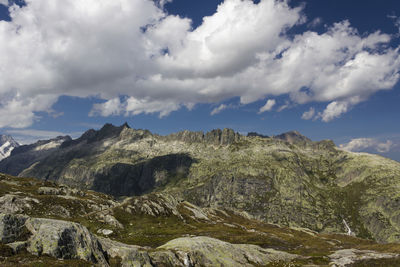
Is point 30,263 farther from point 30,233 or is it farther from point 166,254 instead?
point 166,254

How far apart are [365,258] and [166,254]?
54586mm

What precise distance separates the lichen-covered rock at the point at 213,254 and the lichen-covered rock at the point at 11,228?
2223cm

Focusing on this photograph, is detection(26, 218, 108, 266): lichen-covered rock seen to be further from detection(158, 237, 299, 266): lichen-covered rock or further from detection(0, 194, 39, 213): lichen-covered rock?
detection(0, 194, 39, 213): lichen-covered rock

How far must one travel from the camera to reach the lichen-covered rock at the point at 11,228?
86.4ft

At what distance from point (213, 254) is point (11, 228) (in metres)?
31.2

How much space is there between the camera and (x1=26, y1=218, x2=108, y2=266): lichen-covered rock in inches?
1032

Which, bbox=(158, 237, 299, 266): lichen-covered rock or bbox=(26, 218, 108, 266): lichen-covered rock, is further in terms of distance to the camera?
bbox=(158, 237, 299, 266): lichen-covered rock

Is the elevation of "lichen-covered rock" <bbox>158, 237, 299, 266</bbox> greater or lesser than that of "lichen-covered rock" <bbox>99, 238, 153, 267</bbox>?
lesser

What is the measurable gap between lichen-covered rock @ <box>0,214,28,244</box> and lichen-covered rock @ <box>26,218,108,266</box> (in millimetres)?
724

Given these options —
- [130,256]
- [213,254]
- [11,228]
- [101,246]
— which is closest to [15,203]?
[11,228]

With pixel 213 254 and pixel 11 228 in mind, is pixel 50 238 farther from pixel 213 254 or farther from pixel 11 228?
pixel 213 254

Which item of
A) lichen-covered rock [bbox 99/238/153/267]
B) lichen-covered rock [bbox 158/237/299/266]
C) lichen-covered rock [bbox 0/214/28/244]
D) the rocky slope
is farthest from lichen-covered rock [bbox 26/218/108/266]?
lichen-covered rock [bbox 158/237/299/266]

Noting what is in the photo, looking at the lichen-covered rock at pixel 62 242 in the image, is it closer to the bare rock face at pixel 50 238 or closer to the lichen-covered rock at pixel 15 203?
the bare rock face at pixel 50 238

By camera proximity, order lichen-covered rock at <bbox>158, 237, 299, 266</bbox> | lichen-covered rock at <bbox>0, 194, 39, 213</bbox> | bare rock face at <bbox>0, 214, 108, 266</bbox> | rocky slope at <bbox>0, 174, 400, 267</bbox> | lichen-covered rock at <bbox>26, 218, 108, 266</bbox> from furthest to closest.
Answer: lichen-covered rock at <bbox>0, 194, 39, 213</bbox>
lichen-covered rock at <bbox>158, 237, 299, 266</bbox>
lichen-covered rock at <bbox>26, 218, 108, 266</bbox>
bare rock face at <bbox>0, 214, 108, 266</bbox>
rocky slope at <bbox>0, 174, 400, 267</bbox>
